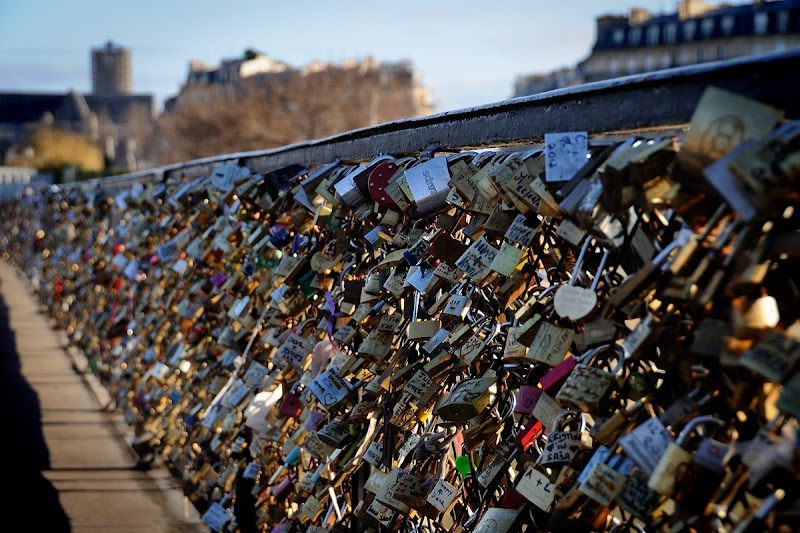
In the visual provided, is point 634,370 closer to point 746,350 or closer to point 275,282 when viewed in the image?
point 746,350

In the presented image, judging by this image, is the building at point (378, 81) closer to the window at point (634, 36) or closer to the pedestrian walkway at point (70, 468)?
the window at point (634, 36)

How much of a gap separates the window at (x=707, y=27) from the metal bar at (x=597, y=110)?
66240mm

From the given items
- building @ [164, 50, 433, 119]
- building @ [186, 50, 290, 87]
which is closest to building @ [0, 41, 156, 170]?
building @ [186, 50, 290, 87]

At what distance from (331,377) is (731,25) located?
217ft

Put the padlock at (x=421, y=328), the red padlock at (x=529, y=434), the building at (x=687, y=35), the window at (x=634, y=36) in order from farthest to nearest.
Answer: the window at (x=634, y=36) → the building at (x=687, y=35) → the padlock at (x=421, y=328) → the red padlock at (x=529, y=434)

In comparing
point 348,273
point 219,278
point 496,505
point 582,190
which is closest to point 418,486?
point 496,505

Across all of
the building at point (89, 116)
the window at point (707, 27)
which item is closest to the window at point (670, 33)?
the window at point (707, 27)

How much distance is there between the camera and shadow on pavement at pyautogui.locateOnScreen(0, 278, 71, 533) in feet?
11.6

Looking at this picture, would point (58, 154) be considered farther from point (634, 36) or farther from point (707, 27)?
point (707, 27)

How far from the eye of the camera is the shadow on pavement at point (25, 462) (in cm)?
355

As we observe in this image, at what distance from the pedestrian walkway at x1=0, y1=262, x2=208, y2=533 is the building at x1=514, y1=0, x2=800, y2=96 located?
5823cm

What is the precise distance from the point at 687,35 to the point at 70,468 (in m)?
65.5

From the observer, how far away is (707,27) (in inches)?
2498

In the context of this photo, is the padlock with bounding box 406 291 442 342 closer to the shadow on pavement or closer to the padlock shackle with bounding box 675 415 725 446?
the padlock shackle with bounding box 675 415 725 446
